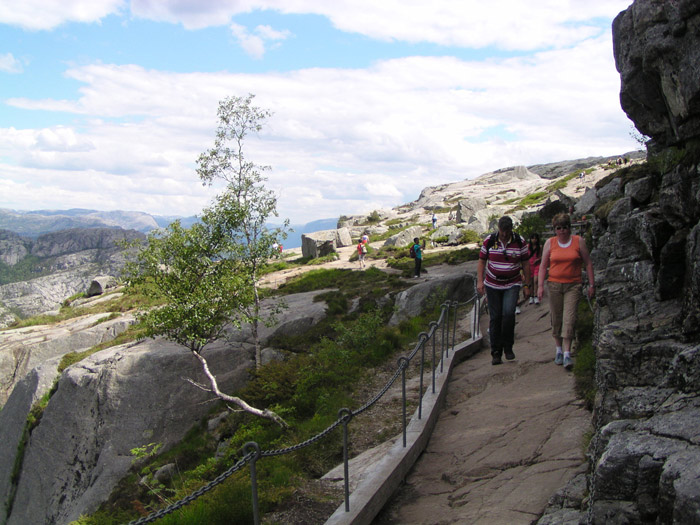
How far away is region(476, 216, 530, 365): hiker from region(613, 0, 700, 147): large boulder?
331 cm

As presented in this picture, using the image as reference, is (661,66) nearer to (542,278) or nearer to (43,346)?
Result: (542,278)

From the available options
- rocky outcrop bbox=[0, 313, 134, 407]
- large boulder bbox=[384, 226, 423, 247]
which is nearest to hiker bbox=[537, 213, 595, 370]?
rocky outcrop bbox=[0, 313, 134, 407]

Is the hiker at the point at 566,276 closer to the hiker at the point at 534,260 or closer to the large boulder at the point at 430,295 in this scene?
the hiker at the point at 534,260

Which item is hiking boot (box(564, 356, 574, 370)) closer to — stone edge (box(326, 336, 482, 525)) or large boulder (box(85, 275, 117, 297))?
stone edge (box(326, 336, 482, 525))

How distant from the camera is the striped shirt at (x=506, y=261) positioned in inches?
330

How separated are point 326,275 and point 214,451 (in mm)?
18031

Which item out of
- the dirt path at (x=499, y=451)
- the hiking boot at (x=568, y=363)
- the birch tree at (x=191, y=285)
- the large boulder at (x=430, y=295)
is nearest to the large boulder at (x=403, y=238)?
the large boulder at (x=430, y=295)

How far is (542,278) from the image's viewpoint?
27.2 feet

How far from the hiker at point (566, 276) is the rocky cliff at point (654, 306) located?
39cm

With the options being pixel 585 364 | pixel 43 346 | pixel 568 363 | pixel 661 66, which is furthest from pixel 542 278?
pixel 43 346

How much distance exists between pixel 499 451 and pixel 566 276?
3.20 m

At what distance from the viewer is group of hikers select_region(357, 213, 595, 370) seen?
313 inches

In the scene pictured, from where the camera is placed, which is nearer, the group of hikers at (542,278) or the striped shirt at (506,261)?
the group of hikers at (542,278)

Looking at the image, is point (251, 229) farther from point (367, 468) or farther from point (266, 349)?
point (367, 468)
